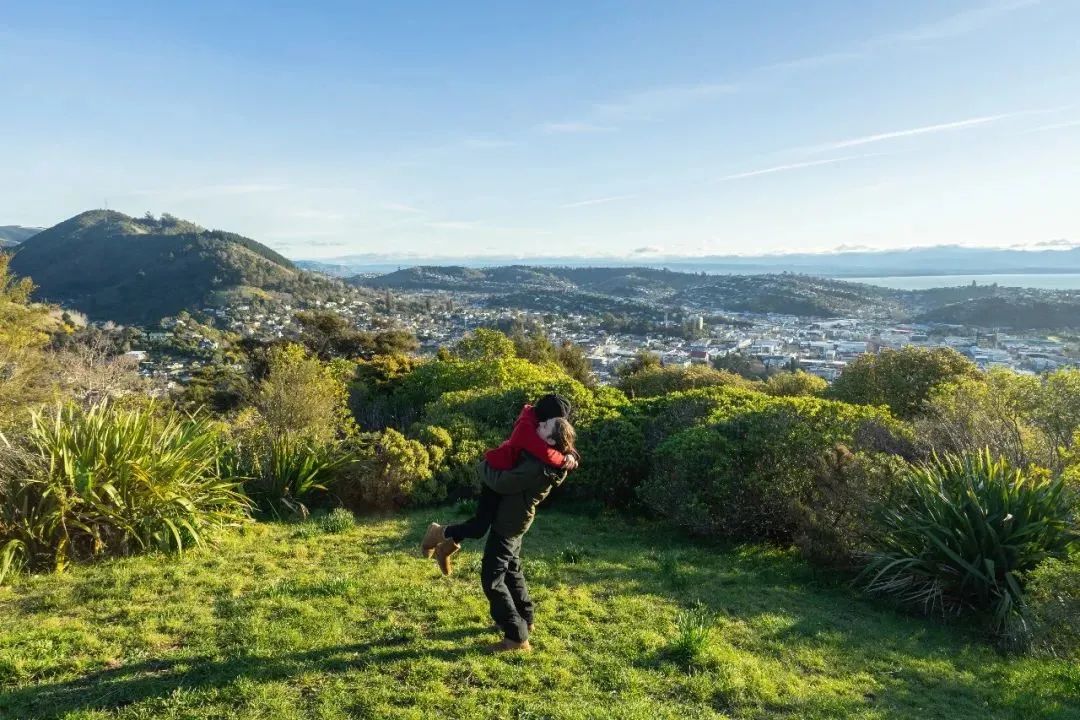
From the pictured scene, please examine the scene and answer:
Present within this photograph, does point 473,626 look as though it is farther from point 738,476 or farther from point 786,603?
point 738,476

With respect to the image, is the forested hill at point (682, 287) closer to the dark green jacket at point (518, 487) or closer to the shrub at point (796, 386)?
the shrub at point (796, 386)

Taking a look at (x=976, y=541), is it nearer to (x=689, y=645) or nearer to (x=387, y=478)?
(x=689, y=645)

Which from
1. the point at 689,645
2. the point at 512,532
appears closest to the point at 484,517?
the point at 512,532

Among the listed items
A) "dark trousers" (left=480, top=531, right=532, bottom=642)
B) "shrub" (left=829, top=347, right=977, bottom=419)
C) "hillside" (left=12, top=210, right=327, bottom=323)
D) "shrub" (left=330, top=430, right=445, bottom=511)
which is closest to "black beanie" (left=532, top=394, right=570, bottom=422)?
"dark trousers" (left=480, top=531, right=532, bottom=642)

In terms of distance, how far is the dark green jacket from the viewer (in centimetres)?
371

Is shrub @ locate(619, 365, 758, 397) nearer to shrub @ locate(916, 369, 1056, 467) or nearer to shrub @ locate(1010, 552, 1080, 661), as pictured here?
shrub @ locate(916, 369, 1056, 467)

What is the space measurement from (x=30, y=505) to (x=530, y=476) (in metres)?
4.94

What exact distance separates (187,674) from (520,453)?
2.34m

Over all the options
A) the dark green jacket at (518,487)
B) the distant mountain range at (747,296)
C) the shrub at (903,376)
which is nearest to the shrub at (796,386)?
the shrub at (903,376)

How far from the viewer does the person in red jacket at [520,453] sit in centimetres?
369

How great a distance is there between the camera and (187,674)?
358 centimetres

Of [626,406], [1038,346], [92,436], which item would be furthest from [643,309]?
[92,436]

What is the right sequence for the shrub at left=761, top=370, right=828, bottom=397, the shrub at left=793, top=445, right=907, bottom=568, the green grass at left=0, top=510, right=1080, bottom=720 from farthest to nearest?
1. the shrub at left=761, top=370, right=828, bottom=397
2. the shrub at left=793, top=445, right=907, bottom=568
3. the green grass at left=0, top=510, right=1080, bottom=720

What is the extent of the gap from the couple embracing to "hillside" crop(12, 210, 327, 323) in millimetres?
84341
